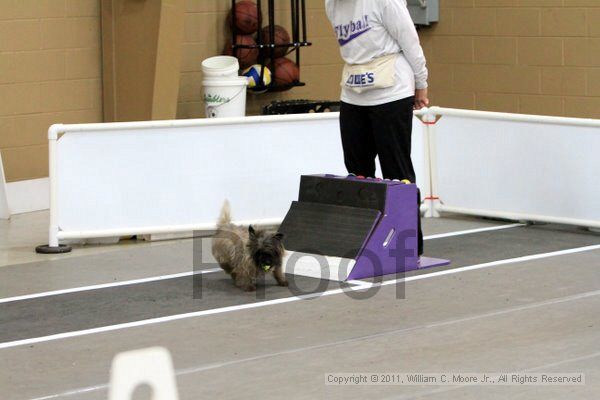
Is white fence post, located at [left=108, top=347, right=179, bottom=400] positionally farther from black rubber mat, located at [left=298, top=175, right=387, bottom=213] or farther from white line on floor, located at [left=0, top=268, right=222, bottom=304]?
black rubber mat, located at [left=298, top=175, right=387, bottom=213]

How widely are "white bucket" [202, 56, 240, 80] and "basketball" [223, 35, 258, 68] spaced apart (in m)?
0.27

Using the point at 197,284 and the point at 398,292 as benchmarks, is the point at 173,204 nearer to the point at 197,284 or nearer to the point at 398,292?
the point at 197,284

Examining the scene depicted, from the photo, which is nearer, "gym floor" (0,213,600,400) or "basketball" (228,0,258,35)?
"gym floor" (0,213,600,400)

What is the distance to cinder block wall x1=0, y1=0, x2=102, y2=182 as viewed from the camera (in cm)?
985

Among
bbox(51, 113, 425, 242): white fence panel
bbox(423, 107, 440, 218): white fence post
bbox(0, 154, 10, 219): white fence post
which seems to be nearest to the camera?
bbox(51, 113, 425, 242): white fence panel

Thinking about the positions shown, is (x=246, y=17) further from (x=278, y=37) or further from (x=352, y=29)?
(x=352, y=29)

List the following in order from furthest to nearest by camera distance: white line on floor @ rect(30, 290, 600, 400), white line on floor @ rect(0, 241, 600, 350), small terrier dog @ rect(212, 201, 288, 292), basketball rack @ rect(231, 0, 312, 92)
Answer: basketball rack @ rect(231, 0, 312, 92) → small terrier dog @ rect(212, 201, 288, 292) → white line on floor @ rect(0, 241, 600, 350) → white line on floor @ rect(30, 290, 600, 400)

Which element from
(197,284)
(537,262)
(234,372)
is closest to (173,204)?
(197,284)

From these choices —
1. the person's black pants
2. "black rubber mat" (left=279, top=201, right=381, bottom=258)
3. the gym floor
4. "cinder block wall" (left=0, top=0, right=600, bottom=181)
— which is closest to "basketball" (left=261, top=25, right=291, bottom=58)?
"cinder block wall" (left=0, top=0, right=600, bottom=181)

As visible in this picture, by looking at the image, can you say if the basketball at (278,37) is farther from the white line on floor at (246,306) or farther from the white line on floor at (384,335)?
the white line on floor at (384,335)

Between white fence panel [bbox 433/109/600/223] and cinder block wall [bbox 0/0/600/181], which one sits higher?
cinder block wall [bbox 0/0/600/181]

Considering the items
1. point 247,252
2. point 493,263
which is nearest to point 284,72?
point 493,263

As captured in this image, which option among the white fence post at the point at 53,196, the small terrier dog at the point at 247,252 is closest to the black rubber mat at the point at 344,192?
the small terrier dog at the point at 247,252

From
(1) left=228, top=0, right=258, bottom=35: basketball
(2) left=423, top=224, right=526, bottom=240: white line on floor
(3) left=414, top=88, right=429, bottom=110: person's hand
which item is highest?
(1) left=228, top=0, right=258, bottom=35: basketball
